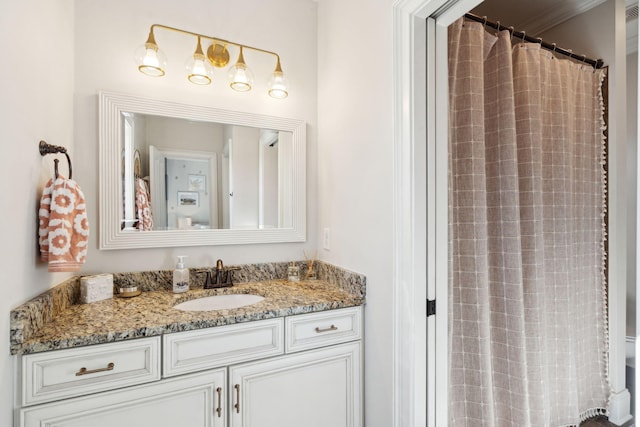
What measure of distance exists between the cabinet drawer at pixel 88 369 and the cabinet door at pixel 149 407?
0.09 ft

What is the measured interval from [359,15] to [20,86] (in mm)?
1324

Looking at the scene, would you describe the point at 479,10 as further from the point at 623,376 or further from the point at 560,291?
the point at 623,376

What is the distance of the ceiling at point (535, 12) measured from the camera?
187 cm

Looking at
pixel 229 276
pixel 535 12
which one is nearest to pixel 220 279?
pixel 229 276

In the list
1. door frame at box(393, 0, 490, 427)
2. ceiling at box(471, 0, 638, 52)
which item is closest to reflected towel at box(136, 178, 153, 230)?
door frame at box(393, 0, 490, 427)

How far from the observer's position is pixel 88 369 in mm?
969

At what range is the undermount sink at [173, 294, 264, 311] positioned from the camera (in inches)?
57.0

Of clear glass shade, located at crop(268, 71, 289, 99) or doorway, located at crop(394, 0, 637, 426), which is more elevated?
clear glass shade, located at crop(268, 71, 289, 99)

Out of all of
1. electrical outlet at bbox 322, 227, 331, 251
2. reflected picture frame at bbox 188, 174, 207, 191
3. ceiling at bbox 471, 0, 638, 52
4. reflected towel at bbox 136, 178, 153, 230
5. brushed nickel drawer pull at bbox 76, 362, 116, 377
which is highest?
ceiling at bbox 471, 0, 638, 52

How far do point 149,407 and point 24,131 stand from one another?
98 cm

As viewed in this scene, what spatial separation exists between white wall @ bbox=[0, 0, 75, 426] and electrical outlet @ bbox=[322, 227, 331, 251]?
1.19 m

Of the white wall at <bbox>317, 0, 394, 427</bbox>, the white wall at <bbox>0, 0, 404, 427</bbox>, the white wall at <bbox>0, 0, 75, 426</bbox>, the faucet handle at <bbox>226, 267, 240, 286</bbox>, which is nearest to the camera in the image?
the white wall at <bbox>0, 0, 75, 426</bbox>

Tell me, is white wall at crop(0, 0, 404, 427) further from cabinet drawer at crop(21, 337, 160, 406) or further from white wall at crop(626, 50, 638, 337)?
white wall at crop(626, 50, 638, 337)

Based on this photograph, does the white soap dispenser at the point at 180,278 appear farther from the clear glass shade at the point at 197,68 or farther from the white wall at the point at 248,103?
the clear glass shade at the point at 197,68
